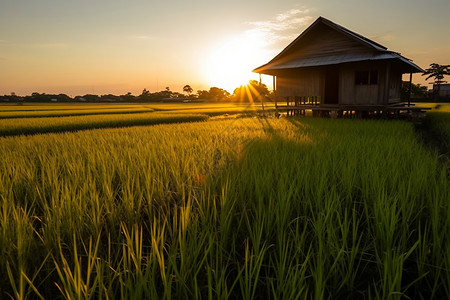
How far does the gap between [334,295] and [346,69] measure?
12802 mm

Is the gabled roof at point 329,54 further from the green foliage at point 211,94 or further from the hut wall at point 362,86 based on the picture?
the green foliage at point 211,94

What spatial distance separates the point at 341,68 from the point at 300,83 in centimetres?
212

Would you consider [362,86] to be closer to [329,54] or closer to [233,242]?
[329,54]

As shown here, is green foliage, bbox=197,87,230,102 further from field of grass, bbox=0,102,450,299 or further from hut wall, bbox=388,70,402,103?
field of grass, bbox=0,102,450,299

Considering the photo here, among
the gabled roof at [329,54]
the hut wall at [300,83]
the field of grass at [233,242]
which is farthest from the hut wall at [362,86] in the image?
the field of grass at [233,242]

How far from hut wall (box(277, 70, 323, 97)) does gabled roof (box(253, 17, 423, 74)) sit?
0.75m

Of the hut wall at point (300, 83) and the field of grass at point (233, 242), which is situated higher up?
the hut wall at point (300, 83)

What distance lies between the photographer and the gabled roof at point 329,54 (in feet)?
34.1

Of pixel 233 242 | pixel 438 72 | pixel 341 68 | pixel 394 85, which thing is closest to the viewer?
pixel 233 242

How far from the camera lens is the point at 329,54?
12.4m

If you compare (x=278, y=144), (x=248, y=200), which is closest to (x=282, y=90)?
(x=278, y=144)

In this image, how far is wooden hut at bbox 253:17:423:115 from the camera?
10820 millimetres

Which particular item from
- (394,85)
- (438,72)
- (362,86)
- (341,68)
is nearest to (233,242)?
(362,86)

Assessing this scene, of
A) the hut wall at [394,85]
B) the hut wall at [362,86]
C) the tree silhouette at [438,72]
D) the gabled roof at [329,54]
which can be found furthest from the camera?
the tree silhouette at [438,72]
